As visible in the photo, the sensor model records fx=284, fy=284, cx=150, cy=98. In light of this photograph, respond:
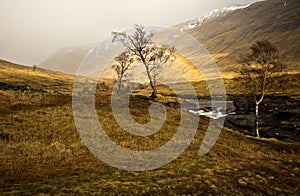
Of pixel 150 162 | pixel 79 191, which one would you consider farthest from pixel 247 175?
pixel 79 191

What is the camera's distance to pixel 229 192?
62.4 feet

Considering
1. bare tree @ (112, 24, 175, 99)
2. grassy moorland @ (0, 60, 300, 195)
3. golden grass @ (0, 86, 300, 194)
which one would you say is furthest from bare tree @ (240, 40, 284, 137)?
bare tree @ (112, 24, 175, 99)

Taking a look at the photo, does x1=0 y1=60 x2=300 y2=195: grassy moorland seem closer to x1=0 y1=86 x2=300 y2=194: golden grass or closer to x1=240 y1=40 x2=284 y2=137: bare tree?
x1=0 y1=86 x2=300 y2=194: golden grass

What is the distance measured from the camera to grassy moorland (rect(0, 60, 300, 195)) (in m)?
18.1

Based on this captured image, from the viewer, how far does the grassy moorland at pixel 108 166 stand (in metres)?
18.1

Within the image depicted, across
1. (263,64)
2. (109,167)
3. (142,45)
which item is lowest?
(109,167)

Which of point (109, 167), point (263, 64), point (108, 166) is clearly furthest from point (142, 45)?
point (109, 167)

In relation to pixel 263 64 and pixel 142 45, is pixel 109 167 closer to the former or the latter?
pixel 263 64

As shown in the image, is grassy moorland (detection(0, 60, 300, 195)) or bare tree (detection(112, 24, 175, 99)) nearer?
grassy moorland (detection(0, 60, 300, 195))

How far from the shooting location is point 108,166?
891 inches

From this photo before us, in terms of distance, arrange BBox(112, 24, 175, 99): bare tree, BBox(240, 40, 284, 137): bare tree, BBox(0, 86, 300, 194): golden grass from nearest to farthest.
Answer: BBox(0, 86, 300, 194): golden grass, BBox(240, 40, 284, 137): bare tree, BBox(112, 24, 175, 99): bare tree

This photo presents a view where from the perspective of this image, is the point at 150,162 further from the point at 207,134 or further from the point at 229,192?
the point at 207,134

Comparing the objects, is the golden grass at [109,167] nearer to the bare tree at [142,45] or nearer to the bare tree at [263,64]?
the bare tree at [263,64]

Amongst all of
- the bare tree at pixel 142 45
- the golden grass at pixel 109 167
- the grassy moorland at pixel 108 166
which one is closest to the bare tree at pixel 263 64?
the grassy moorland at pixel 108 166
